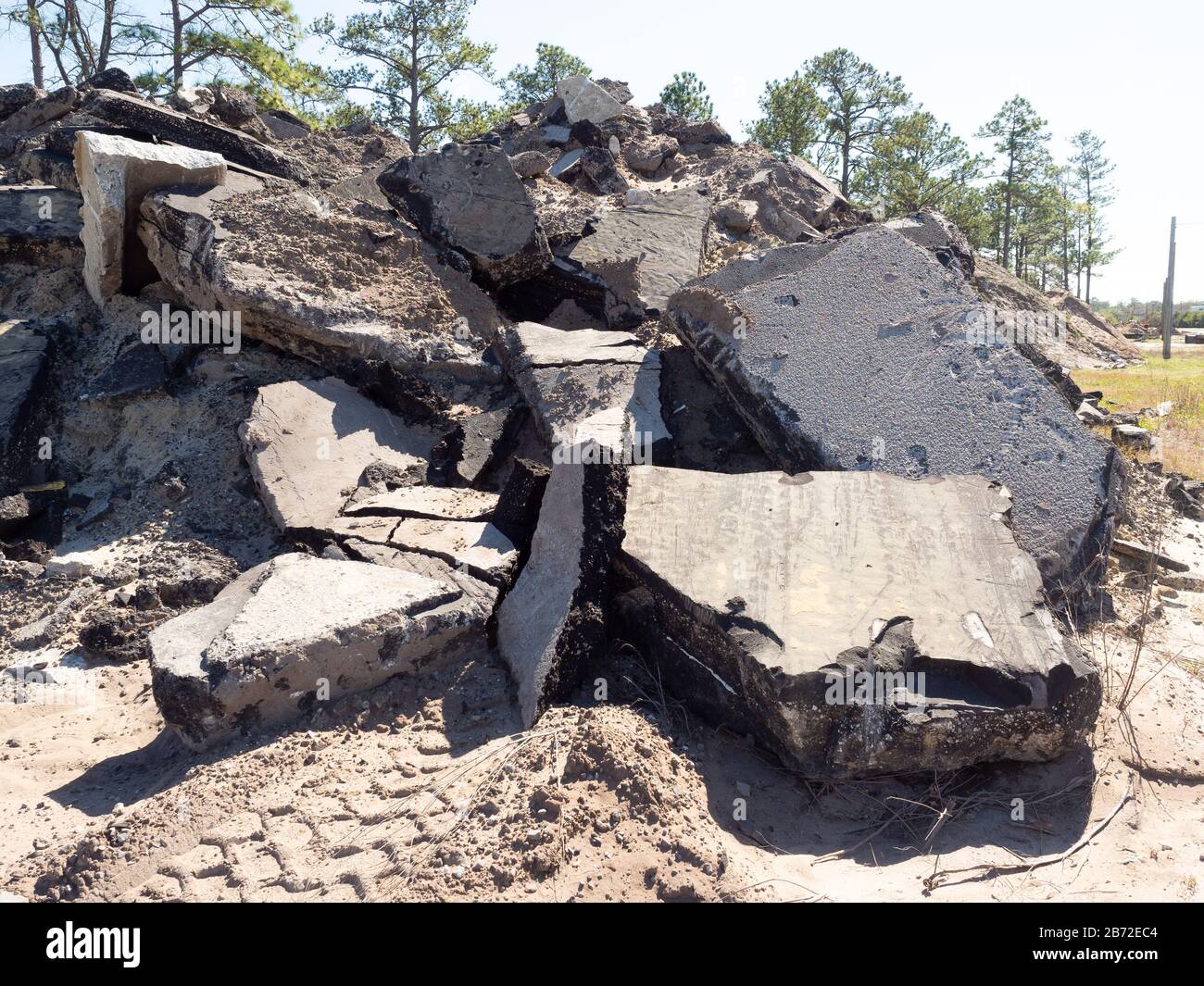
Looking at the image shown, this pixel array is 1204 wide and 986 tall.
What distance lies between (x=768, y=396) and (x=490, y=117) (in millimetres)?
14912

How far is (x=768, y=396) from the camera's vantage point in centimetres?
379

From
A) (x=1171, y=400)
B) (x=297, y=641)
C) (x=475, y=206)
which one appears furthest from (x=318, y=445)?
(x=1171, y=400)

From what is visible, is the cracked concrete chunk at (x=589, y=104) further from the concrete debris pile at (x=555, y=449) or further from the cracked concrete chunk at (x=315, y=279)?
the cracked concrete chunk at (x=315, y=279)

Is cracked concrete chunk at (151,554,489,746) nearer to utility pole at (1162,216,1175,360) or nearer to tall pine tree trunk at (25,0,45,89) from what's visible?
tall pine tree trunk at (25,0,45,89)

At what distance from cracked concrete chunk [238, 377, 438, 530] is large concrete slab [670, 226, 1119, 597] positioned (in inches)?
60.0

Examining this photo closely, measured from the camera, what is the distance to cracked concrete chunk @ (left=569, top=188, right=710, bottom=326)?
5.21 meters

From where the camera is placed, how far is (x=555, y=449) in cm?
352

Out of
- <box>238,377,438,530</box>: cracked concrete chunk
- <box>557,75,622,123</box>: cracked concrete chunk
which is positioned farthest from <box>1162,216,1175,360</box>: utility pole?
<box>238,377,438,530</box>: cracked concrete chunk

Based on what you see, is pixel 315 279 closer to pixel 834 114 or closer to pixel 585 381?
pixel 585 381

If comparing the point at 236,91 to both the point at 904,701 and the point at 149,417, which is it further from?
the point at 904,701

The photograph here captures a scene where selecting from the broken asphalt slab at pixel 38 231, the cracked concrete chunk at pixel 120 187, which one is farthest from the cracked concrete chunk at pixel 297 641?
the broken asphalt slab at pixel 38 231

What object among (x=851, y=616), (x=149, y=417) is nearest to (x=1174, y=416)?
(x=851, y=616)

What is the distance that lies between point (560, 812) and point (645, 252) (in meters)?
4.12

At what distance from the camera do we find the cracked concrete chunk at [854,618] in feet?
7.88
